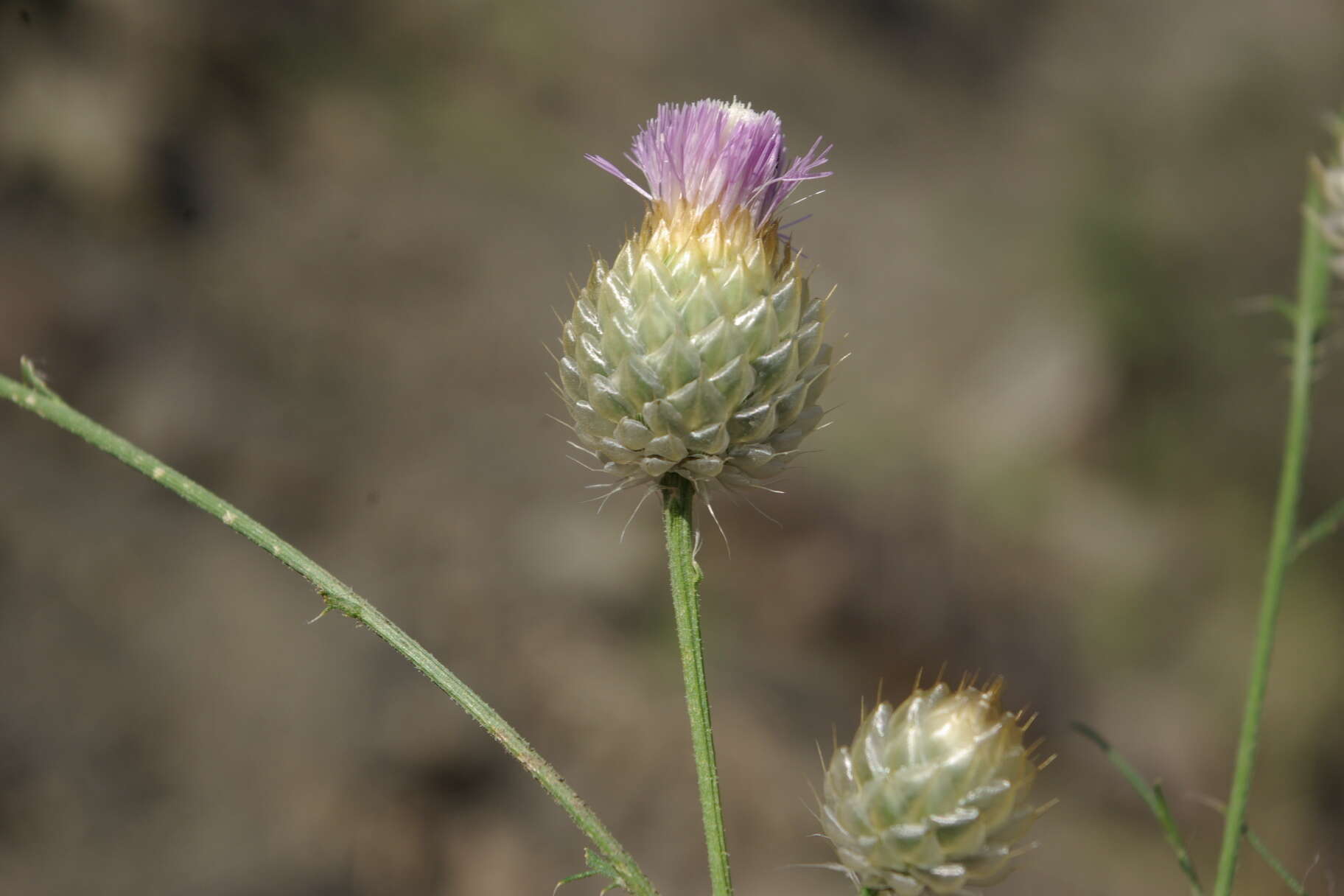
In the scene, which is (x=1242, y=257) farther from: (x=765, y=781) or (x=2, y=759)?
(x=2, y=759)

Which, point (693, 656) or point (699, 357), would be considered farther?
point (699, 357)

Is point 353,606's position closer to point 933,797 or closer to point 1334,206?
point 933,797

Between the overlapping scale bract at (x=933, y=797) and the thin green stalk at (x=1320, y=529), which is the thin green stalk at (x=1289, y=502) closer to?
the thin green stalk at (x=1320, y=529)

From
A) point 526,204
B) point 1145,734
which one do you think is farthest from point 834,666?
point 526,204

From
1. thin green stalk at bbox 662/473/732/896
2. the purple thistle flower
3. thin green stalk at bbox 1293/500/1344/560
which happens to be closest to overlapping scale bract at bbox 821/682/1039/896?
thin green stalk at bbox 662/473/732/896

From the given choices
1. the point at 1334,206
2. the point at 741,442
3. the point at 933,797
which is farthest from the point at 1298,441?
the point at 741,442

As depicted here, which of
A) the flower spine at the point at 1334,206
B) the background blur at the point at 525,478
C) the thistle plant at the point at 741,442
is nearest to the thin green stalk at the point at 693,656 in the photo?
the thistle plant at the point at 741,442
